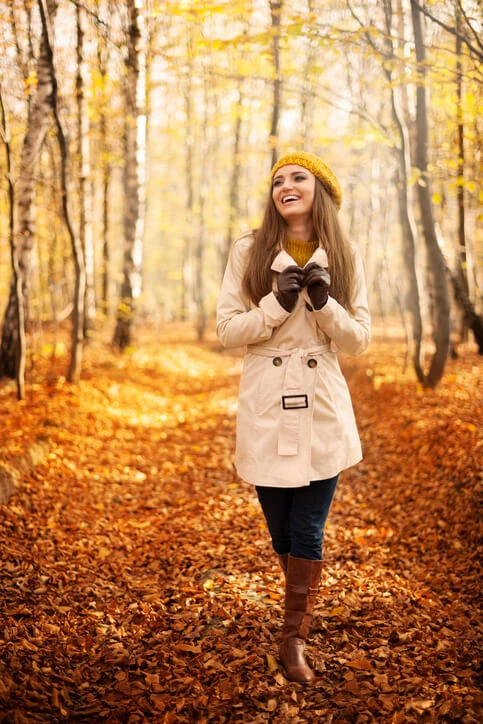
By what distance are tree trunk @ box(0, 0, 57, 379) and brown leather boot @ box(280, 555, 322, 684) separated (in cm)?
466

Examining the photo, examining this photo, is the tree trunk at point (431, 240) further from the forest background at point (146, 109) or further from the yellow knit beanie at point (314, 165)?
the yellow knit beanie at point (314, 165)

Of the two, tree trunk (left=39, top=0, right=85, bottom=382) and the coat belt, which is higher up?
tree trunk (left=39, top=0, right=85, bottom=382)

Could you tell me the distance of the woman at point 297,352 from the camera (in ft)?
9.07

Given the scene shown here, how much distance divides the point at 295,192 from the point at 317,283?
0.56 m

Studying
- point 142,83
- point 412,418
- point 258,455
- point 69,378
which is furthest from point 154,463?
point 142,83

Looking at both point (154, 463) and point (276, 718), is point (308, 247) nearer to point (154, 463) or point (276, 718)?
point (276, 718)

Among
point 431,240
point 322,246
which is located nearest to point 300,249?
point 322,246

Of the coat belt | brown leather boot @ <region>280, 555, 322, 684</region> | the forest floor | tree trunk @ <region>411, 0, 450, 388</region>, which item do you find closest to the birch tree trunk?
the forest floor

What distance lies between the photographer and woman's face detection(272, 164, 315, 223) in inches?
115

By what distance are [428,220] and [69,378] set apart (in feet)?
17.3

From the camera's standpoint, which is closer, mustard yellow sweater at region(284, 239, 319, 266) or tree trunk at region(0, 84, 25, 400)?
mustard yellow sweater at region(284, 239, 319, 266)

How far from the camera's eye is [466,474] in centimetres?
486

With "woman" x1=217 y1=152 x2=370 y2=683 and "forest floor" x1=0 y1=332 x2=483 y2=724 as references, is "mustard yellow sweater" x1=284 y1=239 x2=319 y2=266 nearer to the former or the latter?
"woman" x1=217 y1=152 x2=370 y2=683

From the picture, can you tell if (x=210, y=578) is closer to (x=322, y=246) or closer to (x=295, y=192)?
(x=322, y=246)
